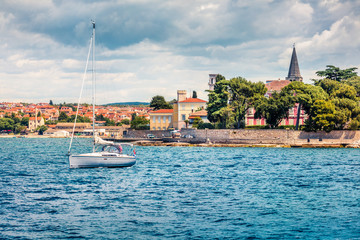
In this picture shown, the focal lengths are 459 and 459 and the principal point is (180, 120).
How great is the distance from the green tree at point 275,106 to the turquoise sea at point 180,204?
3153cm

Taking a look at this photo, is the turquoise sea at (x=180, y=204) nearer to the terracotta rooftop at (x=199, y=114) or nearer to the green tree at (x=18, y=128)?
the terracotta rooftop at (x=199, y=114)

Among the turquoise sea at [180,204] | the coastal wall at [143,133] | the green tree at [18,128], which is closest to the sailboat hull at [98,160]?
the turquoise sea at [180,204]

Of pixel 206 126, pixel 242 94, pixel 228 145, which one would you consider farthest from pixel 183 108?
pixel 228 145

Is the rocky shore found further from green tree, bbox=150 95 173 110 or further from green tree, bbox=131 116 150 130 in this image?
green tree, bbox=150 95 173 110

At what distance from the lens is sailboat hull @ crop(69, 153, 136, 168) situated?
1273 inches

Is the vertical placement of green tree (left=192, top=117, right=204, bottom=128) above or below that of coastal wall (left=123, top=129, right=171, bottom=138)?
above

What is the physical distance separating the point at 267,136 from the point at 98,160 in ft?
123

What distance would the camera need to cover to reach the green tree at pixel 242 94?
69000 millimetres

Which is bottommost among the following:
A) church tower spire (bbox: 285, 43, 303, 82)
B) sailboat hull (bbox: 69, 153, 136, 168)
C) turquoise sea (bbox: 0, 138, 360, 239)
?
turquoise sea (bbox: 0, 138, 360, 239)

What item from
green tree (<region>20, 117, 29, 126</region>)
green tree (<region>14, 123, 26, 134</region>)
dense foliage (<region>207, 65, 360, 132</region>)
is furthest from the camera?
green tree (<region>20, 117, 29, 126</region>)

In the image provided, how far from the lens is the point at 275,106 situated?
62.8 meters

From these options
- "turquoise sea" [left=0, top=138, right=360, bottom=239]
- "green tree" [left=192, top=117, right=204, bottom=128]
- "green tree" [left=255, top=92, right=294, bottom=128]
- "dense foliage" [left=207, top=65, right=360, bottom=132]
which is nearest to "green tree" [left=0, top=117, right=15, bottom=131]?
"green tree" [left=192, top=117, right=204, bottom=128]

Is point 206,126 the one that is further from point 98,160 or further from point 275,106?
point 98,160

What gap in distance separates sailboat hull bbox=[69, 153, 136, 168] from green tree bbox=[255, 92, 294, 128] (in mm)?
33727
